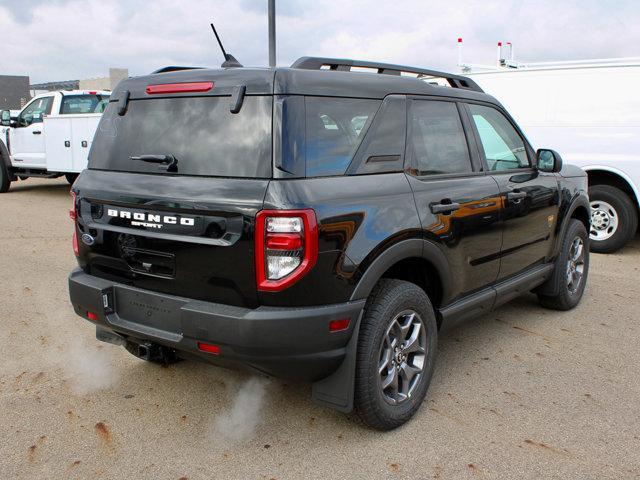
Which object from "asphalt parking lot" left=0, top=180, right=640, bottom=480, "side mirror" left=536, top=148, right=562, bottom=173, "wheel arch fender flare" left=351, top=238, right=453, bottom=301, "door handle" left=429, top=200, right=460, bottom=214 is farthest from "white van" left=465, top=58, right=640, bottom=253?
"wheel arch fender flare" left=351, top=238, right=453, bottom=301

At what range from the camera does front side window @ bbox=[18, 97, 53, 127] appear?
12.1 metres

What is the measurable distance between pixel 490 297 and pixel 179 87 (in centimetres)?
237

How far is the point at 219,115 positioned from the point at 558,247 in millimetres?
3239

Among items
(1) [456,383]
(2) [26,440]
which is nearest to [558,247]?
(1) [456,383]

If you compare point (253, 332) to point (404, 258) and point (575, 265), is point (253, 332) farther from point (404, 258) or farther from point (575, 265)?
point (575, 265)

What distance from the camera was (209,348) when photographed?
267 centimetres

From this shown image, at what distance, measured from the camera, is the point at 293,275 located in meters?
2.53

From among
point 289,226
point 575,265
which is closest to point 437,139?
point 289,226

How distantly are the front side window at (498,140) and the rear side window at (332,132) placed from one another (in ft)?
4.09

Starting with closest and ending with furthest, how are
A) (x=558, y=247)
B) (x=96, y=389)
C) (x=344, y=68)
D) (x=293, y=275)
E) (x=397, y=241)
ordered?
(x=293, y=275), (x=397, y=241), (x=344, y=68), (x=96, y=389), (x=558, y=247)

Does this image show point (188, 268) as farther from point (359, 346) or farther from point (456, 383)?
point (456, 383)

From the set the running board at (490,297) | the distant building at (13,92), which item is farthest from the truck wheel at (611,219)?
the distant building at (13,92)

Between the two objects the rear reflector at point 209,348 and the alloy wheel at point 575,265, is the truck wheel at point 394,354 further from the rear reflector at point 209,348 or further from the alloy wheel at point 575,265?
the alloy wheel at point 575,265

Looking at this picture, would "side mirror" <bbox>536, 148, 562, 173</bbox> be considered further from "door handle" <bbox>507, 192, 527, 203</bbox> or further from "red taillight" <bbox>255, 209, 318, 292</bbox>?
"red taillight" <bbox>255, 209, 318, 292</bbox>
